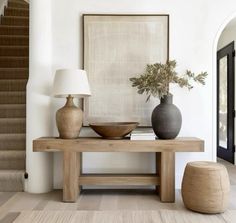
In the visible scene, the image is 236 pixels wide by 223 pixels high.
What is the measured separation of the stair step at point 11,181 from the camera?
A: 12.2ft

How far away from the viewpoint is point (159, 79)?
3.50m

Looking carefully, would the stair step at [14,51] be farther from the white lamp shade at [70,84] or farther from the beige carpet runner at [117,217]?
the beige carpet runner at [117,217]

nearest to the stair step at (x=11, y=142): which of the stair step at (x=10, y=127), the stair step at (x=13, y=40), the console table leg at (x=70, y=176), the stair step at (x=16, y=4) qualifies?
the stair step at (x=10, y=127)

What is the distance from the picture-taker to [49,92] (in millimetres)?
3762

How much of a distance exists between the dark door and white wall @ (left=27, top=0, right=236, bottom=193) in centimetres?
220

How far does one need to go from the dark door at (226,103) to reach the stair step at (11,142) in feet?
12.3

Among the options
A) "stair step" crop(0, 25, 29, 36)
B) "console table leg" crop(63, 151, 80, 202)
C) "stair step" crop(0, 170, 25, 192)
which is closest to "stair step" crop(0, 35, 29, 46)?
"stair step" crop(0, 25, 29, 36)

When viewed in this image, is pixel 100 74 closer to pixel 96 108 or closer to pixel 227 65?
pixel 96 108

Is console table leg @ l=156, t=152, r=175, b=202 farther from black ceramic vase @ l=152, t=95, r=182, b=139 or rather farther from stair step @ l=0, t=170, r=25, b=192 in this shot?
stair step @ l=0, t=170, r=25, b=192

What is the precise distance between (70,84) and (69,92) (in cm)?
9

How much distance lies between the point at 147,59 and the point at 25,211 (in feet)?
7.12

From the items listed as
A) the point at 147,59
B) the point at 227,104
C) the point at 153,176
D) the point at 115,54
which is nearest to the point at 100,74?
the point at 115,54

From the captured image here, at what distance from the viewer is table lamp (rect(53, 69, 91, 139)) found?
335 cm

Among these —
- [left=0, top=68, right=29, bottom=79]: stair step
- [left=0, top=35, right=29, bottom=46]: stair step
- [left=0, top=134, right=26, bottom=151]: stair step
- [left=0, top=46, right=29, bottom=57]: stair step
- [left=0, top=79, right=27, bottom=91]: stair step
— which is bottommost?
[left=0, top=134, right=26, bottom=151]: stair step
